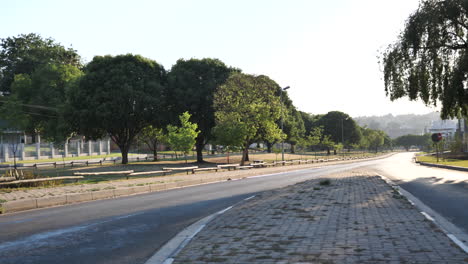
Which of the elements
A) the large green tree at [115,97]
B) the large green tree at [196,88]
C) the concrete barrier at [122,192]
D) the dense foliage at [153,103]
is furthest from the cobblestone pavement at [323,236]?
the large green tree at [196,88]

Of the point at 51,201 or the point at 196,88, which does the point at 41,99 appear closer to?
the point at 196,88

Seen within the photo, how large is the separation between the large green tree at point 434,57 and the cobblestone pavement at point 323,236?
53.0 ft

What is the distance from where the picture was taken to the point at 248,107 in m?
40.8

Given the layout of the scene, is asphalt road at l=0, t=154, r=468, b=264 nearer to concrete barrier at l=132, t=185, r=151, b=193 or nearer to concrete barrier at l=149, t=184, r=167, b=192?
concrete barrier at l=132, t=185, r=151, b=193

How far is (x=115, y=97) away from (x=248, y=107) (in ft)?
46.6

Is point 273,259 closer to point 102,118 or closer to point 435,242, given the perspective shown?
point 435,242

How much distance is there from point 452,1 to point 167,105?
1297 inches

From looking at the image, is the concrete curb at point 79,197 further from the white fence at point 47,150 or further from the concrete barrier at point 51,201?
the white fence at point 47,150

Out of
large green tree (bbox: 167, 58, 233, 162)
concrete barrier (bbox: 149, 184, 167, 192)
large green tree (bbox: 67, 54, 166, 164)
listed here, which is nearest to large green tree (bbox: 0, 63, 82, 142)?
large green tree (bbox: 67, 54, 166, 164)

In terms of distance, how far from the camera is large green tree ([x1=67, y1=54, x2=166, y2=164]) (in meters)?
42.0

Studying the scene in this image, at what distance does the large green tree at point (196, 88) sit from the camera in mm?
46969

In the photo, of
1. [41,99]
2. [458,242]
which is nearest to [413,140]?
[41,99]

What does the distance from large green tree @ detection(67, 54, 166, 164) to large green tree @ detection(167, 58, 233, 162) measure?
1.90 meters

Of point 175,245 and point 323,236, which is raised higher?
point 323,236
